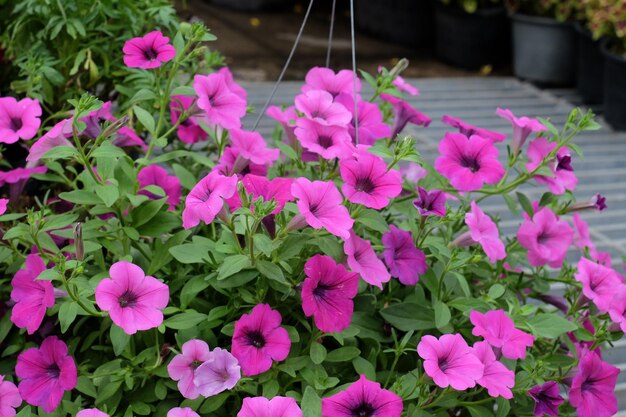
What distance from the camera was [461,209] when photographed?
124cm

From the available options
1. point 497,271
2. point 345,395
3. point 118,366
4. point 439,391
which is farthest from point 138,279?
point 497,271

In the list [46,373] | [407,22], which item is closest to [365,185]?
[46,373]

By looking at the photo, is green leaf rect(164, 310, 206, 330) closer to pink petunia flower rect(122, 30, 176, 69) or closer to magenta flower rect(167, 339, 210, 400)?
magenta flower rect(167, 339, 210, 400)

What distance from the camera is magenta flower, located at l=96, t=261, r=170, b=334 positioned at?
1.02 metres

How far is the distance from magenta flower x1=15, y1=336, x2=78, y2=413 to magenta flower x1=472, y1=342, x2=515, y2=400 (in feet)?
1.62

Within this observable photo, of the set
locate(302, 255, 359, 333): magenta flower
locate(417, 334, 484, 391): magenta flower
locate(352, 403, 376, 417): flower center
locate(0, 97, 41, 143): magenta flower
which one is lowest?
locate(352, 403, 376, 417): flower center

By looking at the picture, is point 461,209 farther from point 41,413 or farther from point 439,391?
point 41,413

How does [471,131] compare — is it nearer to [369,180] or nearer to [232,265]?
[369,180]

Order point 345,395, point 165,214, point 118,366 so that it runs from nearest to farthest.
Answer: point 345,395 → point 118,366 → point 165,214

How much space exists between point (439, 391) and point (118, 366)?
406mm

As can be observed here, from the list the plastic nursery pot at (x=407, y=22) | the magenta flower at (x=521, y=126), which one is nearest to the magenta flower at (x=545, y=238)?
the magenta flower at (x=521, y=126)

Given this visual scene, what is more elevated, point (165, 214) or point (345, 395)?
point (165, 214)

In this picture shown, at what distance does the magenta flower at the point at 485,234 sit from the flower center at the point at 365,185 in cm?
15

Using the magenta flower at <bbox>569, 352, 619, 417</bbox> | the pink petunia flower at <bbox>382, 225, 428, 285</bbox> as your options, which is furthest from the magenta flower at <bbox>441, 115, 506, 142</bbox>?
the magenta flower at <bbox>569, 352, 619, 417</bbox>
